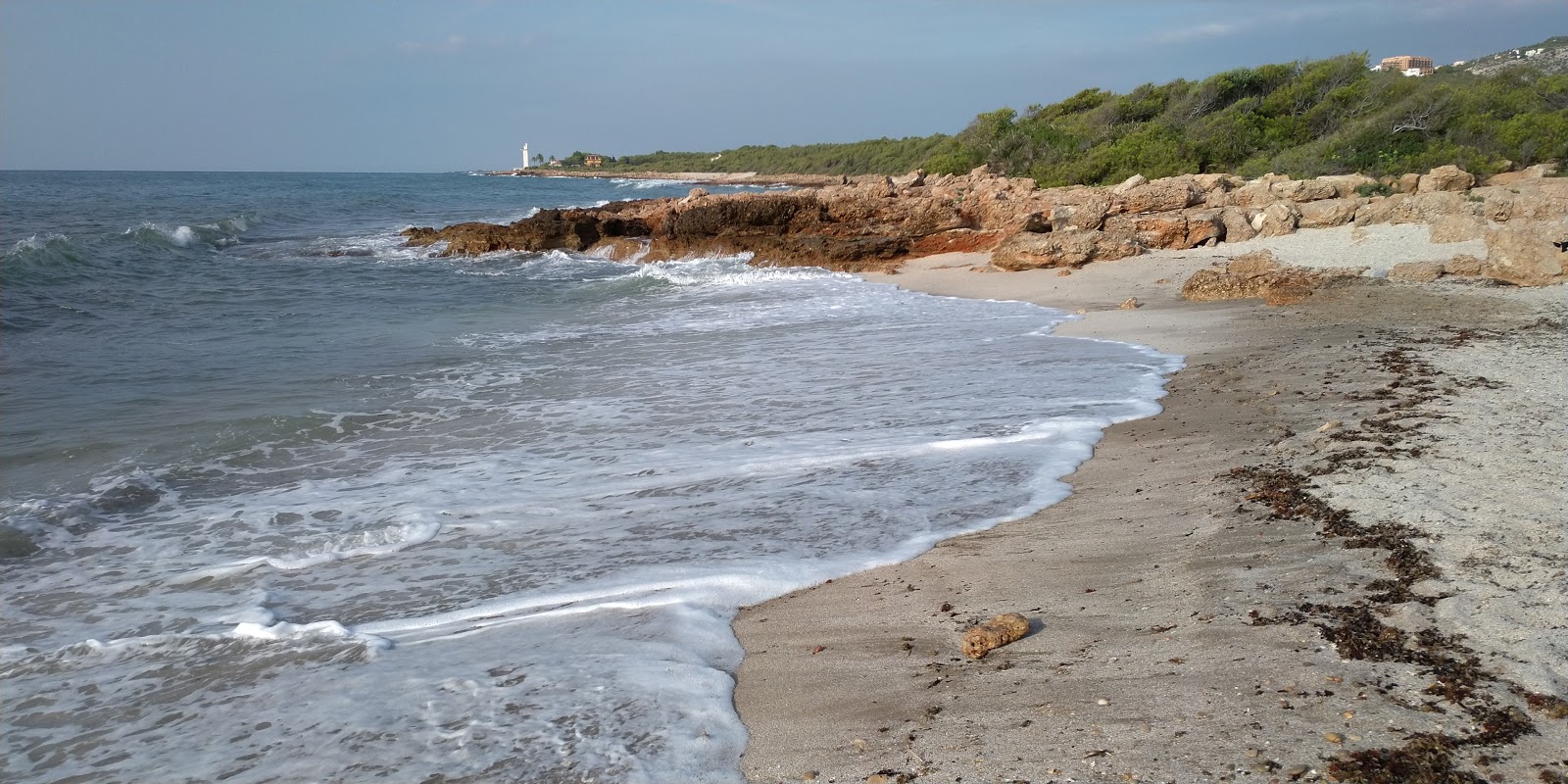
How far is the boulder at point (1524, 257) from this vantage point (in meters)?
10.2

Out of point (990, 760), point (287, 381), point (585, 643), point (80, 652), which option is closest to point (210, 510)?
point (80, 652)

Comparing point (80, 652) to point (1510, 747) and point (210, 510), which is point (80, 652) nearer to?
point (210, 510)

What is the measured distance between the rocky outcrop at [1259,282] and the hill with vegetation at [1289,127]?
430 inches

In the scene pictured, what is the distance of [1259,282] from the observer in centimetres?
1151

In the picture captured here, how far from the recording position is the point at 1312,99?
2775cm

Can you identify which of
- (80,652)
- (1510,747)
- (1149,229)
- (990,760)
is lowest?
(80,652)

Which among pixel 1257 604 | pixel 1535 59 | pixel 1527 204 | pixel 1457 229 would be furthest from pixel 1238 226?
pixel 1535 59

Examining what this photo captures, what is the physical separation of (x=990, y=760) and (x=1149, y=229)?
1480cm

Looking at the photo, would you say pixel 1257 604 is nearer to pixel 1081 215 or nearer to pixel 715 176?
pixel 1081 215

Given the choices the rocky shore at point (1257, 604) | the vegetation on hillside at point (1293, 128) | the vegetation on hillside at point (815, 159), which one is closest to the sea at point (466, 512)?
the rocky shore at point (1257, 604)

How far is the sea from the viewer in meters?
3.22

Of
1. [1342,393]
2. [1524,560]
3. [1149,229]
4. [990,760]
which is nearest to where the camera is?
[990,760]

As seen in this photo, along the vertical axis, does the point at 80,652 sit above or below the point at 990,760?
below

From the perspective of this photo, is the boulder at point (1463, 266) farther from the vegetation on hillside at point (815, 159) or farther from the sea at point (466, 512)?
the vegetation on hillside at point (815, 159)
